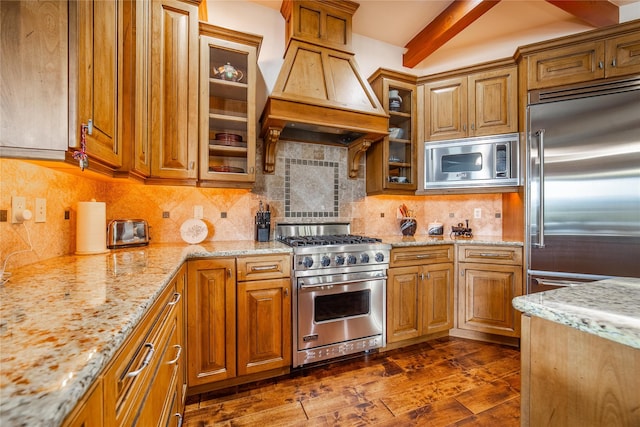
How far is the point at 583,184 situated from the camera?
2072 mm

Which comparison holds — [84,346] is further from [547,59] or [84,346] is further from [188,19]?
[547,59]

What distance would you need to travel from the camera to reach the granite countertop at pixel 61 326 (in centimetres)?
37

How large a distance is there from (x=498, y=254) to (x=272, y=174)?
215 cm

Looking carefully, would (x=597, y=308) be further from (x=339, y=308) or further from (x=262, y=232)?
(x=262, y=232)

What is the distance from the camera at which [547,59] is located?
229 centimetres

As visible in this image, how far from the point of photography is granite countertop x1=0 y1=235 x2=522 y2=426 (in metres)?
0.37

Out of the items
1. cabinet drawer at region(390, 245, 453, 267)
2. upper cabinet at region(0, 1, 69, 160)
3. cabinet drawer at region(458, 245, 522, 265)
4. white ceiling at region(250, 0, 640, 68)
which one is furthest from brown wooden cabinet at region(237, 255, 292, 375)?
white ceiling at region(250, 0, 640, 68)

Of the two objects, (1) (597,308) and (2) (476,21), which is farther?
(2) (476,21)

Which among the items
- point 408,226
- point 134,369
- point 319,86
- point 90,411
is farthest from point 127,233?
point 408,226

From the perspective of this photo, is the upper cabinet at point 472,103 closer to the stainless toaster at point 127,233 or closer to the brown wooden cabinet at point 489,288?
the brown wooden cabinet at point 489,288

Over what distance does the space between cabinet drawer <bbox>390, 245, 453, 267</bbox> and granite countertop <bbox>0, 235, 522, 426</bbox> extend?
169 cm

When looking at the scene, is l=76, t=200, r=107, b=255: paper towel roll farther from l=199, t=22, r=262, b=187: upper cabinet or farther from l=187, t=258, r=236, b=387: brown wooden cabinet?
l=199, t=22, r=262, b=187: upper cabinet

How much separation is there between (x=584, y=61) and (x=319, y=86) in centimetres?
212

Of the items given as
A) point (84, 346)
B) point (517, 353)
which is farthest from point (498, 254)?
point (84, 346)
